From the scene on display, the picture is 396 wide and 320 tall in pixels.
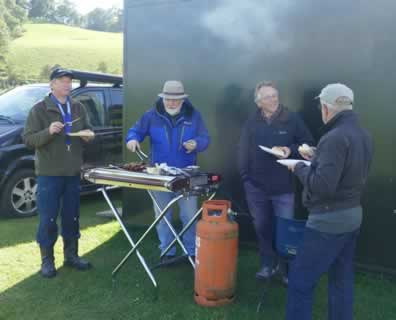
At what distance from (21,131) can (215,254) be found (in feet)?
11.4

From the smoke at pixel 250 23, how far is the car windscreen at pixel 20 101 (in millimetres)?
2842

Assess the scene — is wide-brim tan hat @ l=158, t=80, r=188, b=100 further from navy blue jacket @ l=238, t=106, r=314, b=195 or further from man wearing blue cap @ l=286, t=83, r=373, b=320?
man wearing blue cap @ l=286, t=83, r=373, b=320

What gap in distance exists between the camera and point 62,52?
188 ft

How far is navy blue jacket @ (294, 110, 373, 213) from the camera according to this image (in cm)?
242

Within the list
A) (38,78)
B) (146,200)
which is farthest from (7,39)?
(146,200)

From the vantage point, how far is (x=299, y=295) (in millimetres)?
2688

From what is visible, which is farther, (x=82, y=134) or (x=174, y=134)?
(x=174, y=134)

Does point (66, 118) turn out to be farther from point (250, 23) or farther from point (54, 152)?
point (250, 23)

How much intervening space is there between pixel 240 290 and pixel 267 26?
8.15 ft

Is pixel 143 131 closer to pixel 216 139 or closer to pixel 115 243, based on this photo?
pixel 216 139

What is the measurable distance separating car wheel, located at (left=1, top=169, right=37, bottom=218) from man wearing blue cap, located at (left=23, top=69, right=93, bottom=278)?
1802mm

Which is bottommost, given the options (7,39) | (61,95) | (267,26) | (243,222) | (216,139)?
(243,222)

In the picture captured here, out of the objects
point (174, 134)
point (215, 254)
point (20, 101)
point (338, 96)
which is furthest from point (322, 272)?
point (20, 101)

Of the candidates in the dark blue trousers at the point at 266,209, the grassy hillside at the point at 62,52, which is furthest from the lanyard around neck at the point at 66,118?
the grassy hillside at the point at 62,52
